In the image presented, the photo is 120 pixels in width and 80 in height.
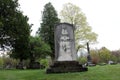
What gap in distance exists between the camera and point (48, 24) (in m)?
50.8

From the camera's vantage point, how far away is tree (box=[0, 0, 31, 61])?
26062 millimetres

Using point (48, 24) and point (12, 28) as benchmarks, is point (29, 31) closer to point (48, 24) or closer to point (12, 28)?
point (12, 28)

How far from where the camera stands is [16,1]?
94.1ft

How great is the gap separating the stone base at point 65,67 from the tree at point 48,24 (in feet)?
96.3

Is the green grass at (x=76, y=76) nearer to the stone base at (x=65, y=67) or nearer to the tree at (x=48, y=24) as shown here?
the stone base at (x=65, y=67)

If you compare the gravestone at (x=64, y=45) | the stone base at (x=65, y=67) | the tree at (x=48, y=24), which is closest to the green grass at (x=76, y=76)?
the stone base at (x=65, y=67)

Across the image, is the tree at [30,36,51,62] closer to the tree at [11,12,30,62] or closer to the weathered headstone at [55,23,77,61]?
the tree at [11,12,30,62]

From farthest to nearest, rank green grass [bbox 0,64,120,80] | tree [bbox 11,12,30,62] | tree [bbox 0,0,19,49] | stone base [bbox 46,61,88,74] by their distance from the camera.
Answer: tree [bbox 11,12,30,62]
tree [bbox 0,0,19,49]
stone base [bbox 46,61,88,74]
green grass [bbox 0,64,120,80]

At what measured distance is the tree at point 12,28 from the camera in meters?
26.1

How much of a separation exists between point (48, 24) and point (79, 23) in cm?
883

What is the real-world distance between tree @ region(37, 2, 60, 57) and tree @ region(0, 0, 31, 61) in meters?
20.9

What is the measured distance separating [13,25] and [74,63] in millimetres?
10068

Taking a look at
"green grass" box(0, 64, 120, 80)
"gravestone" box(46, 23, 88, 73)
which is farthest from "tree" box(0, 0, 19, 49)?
"green grass" box(0, 64, 120, 80)

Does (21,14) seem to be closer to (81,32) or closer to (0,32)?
(0,32)
